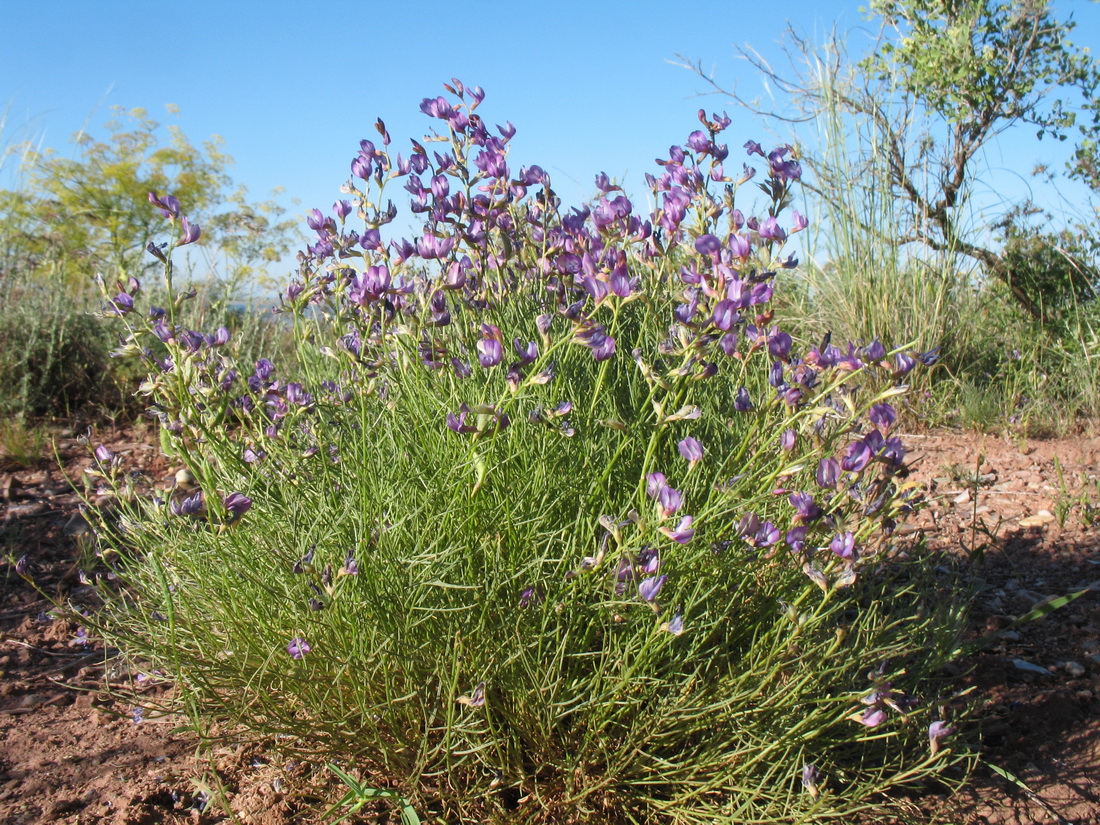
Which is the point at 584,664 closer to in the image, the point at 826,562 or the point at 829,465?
the point at 826,562

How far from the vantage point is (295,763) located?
1.84m

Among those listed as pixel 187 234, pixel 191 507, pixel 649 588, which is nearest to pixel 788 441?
pixel 649 588

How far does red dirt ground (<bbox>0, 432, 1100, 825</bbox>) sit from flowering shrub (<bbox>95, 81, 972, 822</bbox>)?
0.62ft

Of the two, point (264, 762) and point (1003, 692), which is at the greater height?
point (1003, 692)

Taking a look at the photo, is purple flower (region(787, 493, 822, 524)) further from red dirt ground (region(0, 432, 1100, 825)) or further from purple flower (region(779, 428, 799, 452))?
red dirt ground (region(0, 432, 1100, 825))

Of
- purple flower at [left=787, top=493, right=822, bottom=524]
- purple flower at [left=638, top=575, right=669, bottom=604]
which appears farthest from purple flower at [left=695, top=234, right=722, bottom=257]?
purple flower at [left=638, top=575, right=669, bottom=604]

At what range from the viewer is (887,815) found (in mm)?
1650

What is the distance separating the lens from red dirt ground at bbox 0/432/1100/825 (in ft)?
5.94

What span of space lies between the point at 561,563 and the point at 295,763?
815 millimetres

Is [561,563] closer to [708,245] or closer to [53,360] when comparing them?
[708,245]

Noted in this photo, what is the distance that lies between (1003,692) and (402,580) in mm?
1778

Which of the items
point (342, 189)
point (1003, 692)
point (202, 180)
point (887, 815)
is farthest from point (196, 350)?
point (202, 180)

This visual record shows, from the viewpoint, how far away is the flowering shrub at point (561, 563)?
147 cm

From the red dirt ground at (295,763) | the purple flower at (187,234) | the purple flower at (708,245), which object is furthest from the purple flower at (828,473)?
the purple flower at (187,234)
